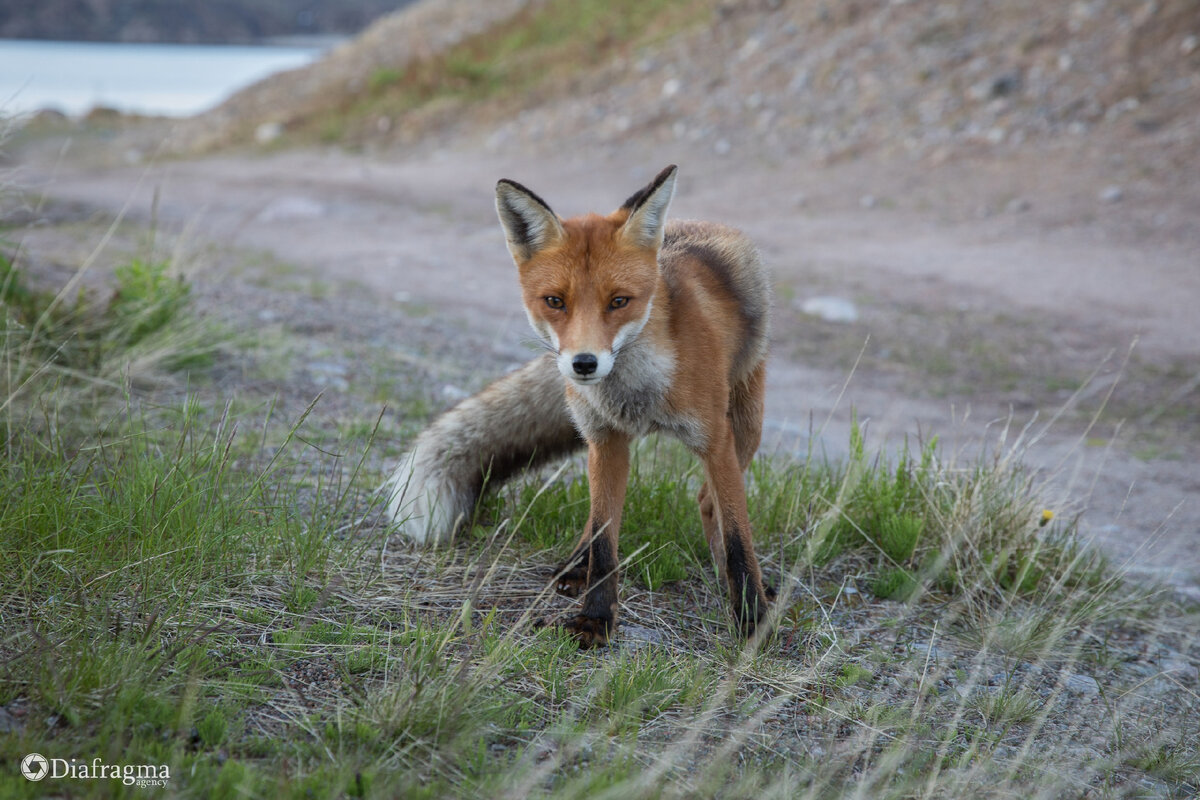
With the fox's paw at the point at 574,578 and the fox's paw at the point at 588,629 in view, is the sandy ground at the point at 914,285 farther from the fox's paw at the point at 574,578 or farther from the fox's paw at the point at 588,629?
the fox's paw at the point at 588,629

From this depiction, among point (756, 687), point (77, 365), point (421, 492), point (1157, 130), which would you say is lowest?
point (756, 687)

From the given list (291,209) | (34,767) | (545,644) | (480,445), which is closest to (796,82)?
(291,209)

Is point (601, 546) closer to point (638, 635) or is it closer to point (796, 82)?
point (638, 635)

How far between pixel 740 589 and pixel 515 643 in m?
0.92

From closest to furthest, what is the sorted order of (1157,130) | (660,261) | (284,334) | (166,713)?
1. (166,713)
2. (660,261)
3. (284,334)
4. (1157,130)

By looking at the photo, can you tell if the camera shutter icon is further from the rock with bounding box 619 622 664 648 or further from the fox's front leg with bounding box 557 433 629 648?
the rock with bounding box 619 622 664 648

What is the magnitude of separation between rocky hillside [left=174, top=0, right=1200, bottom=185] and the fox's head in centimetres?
849

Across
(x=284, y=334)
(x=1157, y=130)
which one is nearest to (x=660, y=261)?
(x=284, y=334)

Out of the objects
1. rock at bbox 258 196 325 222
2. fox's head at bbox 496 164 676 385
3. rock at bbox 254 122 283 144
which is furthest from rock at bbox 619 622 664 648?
rock at bbox 254 122 283 144

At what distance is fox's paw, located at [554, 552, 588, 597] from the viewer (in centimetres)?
345

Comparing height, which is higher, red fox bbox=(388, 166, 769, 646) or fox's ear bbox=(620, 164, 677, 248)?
fox's ear bbox=(620, 164, 677, 248)

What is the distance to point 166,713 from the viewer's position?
2277 mm

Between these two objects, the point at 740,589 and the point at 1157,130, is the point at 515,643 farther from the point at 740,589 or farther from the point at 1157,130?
the point at 1157,130

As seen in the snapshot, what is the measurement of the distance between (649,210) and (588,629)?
143 cm
